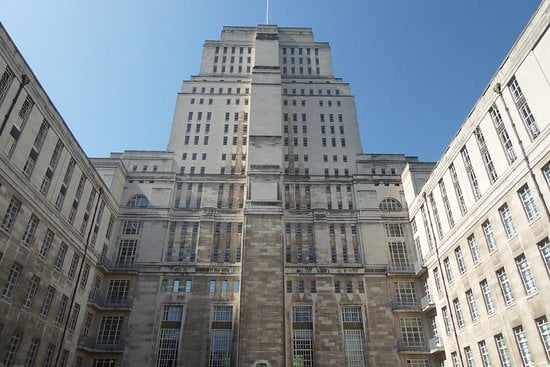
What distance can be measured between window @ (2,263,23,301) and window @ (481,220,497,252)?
3609 centimetres

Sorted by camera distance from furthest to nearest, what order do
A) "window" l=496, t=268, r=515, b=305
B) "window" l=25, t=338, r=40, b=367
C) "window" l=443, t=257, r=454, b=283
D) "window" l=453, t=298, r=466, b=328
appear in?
"window" l=443, t=257, r=454, b=283, "window" l=453, t=298, r=466, b=328, "window" l=25, t=338, r=40, b=367, "window" l=496, t=268, r=515, b=305

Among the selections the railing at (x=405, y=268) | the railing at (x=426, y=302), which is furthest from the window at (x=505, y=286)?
the railing at (x=405, y=268)

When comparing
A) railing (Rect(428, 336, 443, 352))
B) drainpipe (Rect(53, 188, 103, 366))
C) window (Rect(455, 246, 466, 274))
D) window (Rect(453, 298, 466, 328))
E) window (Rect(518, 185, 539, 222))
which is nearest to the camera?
window (Rect(518, 185, 539, 222))

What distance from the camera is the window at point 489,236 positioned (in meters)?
31.8

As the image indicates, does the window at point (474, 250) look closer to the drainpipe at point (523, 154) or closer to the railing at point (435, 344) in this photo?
the drainpipe at point (523, 154)

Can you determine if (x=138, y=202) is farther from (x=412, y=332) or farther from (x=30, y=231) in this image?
(x=412, y=332)

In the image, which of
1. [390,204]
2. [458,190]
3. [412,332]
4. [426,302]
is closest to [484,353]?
[426,302]

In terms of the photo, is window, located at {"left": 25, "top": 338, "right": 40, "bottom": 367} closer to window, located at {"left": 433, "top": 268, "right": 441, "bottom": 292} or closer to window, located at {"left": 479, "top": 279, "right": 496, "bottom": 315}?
window, located at {"left": 479, "top": 279, "right": 496, "bottom": 315}

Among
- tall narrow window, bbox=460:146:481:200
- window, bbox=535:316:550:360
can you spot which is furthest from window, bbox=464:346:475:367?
tall narrow window, bbox=460:146:481:200

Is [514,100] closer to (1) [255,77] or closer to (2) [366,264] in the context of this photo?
(2) [366,264]

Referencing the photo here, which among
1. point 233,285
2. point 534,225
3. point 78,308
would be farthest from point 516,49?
point 78,308

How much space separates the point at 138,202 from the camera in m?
53.2

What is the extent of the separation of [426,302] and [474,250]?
11.3 metres

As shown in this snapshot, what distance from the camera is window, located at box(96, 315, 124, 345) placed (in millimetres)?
43844
